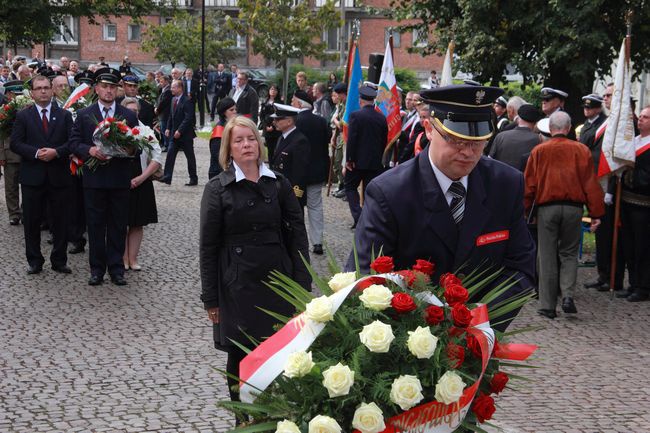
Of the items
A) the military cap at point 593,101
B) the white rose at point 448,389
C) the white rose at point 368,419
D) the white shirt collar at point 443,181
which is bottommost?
the white rose at point 368,419

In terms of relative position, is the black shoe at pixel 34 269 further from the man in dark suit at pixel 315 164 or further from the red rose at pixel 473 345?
the red rose at pixel 473 345

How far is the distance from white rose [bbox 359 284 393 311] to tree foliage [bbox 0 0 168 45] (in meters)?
23.8

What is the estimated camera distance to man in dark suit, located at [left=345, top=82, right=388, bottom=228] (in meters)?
14.4

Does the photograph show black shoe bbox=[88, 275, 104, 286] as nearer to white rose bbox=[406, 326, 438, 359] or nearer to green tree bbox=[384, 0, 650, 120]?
white rose bbox=[406, 326, 438, 359]

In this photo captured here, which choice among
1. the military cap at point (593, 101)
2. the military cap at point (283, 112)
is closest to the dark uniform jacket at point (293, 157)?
the military cap at point (283, 112)

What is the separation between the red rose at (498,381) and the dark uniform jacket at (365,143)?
10720mm

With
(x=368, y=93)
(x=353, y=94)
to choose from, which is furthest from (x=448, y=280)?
(x=353, y=94)

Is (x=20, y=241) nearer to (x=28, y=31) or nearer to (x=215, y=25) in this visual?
(x=28, y=31)

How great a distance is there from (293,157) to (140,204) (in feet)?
6.11

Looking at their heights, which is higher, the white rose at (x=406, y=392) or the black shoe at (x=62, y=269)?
the white rose at (x=406, y=392)

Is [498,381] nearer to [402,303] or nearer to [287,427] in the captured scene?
[402,303]

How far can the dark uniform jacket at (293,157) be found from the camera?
475 inches

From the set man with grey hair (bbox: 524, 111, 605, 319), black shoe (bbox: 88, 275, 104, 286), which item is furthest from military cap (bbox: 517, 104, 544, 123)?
black shoe (bbox: 88, 275, 104, 286)

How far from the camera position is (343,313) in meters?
3.60
